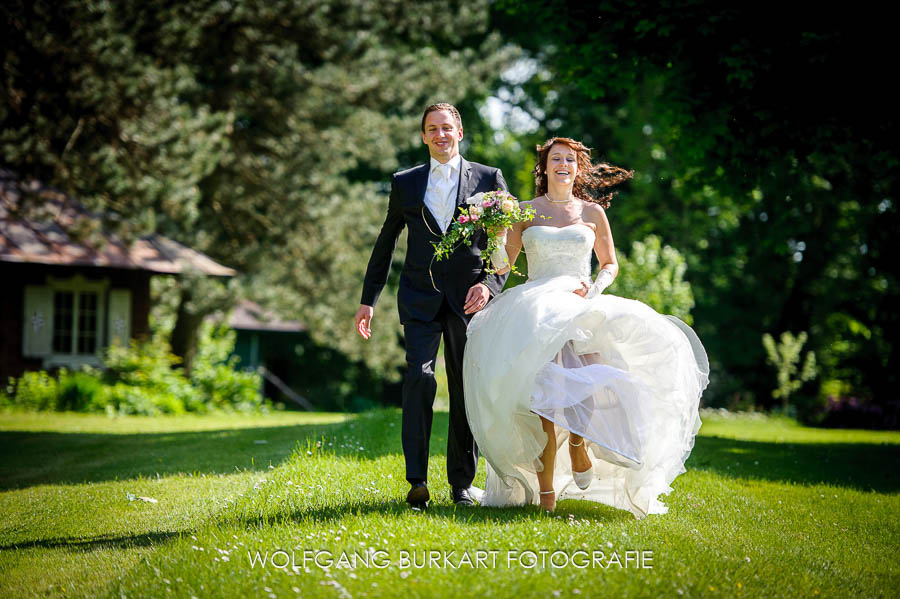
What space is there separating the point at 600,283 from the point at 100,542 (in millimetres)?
3513

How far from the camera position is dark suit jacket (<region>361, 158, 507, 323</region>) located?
5113mm

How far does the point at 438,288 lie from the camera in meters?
5.11

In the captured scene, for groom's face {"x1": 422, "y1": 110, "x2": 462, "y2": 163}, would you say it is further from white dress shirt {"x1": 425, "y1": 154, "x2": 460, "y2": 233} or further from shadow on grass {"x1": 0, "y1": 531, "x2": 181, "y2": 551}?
shadow on grass {"x1": 0, "y1": 531, "x2": 181, "y2": 551}

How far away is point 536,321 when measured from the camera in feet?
15.4

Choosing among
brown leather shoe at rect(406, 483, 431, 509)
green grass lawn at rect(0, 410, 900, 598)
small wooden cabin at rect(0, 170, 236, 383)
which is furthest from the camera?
small wooden cabin at rect(0, 170, 236, 383)

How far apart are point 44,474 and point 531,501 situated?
17.3 feet

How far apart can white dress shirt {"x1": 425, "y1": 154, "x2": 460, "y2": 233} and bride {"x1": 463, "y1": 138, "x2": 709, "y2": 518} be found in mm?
435

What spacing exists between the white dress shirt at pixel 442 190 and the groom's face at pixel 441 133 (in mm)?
63

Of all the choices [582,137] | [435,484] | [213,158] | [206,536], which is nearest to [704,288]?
[582,137]

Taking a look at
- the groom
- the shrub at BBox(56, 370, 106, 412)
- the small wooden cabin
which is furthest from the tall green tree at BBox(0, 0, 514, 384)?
the groom

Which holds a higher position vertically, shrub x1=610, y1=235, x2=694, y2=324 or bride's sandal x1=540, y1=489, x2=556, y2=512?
shrub x1=610, y1=235, x2=694, y2=324

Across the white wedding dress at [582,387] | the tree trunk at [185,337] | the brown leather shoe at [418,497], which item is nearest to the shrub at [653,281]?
the tree trunk at [185,337]

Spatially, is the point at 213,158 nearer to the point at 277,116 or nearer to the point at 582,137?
the point at 277,116

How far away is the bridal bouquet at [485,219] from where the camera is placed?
488 cm
